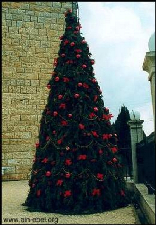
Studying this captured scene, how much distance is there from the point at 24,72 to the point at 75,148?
5768mm

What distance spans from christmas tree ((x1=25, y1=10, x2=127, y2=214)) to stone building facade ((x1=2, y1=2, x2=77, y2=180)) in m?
4.52

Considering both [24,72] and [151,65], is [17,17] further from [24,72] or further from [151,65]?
[151,65]

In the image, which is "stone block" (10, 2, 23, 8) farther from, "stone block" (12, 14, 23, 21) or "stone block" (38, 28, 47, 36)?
"stone block" (38, 28, 47, 36)

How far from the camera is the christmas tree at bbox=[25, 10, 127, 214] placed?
15.4 ft

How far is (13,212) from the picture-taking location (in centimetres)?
478

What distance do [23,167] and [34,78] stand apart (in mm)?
2859

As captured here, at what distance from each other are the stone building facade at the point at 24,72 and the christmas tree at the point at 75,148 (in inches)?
178

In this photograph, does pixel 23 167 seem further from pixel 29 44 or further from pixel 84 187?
pixel 84 187

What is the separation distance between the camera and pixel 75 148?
4852 mm

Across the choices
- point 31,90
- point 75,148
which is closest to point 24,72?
point 31,90

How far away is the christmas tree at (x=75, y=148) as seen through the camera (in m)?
4.68

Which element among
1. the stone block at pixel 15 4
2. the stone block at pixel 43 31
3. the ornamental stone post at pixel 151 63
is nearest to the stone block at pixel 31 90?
the stone block at pixel 43 31

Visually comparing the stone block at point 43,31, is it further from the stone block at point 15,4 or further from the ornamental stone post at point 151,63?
the ornamental stone post at point 151,63

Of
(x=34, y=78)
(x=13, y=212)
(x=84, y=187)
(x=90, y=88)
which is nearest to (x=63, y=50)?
(x=90, y=88)
